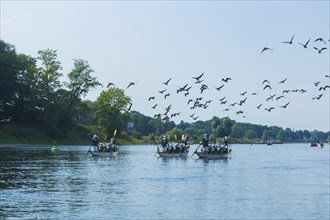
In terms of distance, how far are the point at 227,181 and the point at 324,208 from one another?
58.4 feet

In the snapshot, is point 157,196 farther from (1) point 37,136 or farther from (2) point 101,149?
(1) point 37,136

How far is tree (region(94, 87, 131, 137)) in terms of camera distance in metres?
173

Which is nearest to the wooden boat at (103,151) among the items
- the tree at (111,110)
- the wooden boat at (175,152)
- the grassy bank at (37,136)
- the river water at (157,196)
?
the wooden boat at (175,152)

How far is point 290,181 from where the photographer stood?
54.4 meters

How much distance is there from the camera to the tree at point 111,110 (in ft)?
568

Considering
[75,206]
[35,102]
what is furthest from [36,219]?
[35,102]

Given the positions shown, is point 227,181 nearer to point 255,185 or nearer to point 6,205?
point 255,185

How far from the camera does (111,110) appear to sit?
575 ft

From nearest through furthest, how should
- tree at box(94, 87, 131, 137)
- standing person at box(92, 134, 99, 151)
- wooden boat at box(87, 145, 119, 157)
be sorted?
1. standing person at box(92, 134, 99, 151)
2. wooden boat at box(87, 145, 119, 157)
3. tree at box(94, 87, 131, 137)

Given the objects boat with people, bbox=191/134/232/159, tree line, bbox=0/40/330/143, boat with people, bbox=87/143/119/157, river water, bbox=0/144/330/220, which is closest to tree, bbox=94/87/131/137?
tree line, bbox=0/40/330/143

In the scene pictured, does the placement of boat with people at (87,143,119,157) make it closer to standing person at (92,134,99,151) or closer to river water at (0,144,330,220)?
standing person at (92,134,99,151)

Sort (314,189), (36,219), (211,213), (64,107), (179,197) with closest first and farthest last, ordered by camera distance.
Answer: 1. (36,219)
2. (211,213)
3. (179,197)
4. (314,189)
5. (64,107)

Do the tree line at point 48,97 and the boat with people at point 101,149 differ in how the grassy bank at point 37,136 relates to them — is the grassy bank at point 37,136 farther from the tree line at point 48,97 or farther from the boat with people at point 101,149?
the boat with people at point 101,149

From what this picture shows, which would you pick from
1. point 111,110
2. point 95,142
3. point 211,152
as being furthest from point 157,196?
point 111,110
